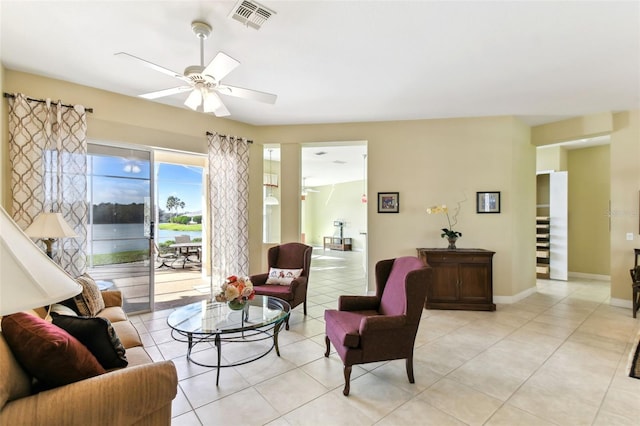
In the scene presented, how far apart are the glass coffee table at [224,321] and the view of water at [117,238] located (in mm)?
1760

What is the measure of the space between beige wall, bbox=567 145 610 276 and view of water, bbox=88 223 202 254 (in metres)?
8.47

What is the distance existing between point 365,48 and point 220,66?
53.9 inches

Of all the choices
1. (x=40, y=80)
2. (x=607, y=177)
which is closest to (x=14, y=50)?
(x=40, y=80)

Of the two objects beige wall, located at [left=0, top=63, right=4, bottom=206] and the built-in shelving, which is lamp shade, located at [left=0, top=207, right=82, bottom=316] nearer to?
beige wall, located at [left=0, top=63, right=4, bottom=206]

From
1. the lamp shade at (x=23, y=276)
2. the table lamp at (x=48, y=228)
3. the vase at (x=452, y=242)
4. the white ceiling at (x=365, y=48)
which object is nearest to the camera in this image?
the lamp shade at (x=23, y=276)

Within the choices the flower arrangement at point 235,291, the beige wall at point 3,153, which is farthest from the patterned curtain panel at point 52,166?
the flower arrangement at point 235,291

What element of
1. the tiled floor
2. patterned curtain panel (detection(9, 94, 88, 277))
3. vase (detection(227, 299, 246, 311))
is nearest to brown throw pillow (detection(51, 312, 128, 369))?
the tiled floor

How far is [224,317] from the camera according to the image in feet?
8.93

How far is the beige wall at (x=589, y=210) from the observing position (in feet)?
19.9

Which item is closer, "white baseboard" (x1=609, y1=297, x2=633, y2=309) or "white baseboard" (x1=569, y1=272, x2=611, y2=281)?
"white baseboard" (x1=609, y1=297, x2=633, y2=309)

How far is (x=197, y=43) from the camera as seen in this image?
268 centimetres

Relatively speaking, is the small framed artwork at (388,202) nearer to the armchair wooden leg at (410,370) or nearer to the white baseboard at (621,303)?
the armchair wooden leg at (410,370)

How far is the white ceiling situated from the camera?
2.24 m

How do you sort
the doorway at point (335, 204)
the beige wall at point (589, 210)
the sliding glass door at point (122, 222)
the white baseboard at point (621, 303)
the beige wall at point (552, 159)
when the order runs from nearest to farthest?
the sliding glass door at point (122, 222) → the white baseboard at point (621, 303) → the beige wall at point (589, 210) → the beige wall at point (552, 159) → the doorway at point (335, 204)
